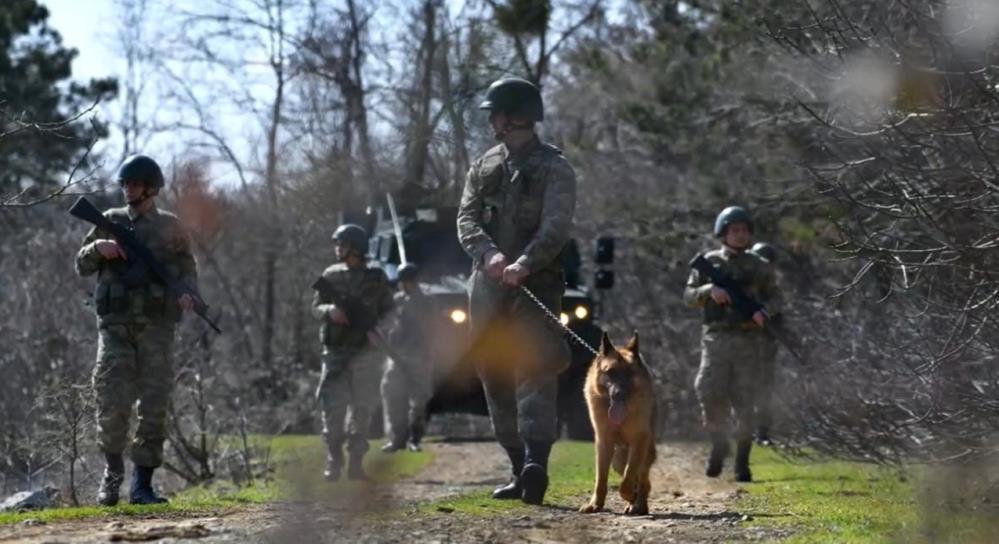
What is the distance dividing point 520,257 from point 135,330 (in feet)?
8.79

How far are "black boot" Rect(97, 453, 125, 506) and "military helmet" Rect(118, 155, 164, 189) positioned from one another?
68.6 inches

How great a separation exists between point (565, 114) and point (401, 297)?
68.4ft

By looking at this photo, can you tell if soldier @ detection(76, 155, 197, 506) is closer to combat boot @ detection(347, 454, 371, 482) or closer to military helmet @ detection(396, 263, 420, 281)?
combat boot @ detection(347, 454, 371, 482)

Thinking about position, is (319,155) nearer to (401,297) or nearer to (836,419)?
(401,297)

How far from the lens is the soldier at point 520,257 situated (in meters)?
10.6

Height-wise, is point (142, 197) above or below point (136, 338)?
above

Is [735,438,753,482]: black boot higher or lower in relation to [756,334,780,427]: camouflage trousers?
lower

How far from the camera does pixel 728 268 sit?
48.6 ft

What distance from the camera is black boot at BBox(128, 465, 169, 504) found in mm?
11438

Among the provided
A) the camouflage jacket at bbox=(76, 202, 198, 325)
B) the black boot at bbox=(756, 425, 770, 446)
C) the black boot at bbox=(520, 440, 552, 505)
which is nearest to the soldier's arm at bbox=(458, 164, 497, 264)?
the black boot at bbox=(520, 440, 552, 505)

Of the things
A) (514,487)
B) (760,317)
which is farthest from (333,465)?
(514,487)

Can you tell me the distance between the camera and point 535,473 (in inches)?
416

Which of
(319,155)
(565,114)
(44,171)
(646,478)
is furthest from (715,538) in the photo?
(565,114)

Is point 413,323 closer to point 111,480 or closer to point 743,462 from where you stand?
point 743,462
